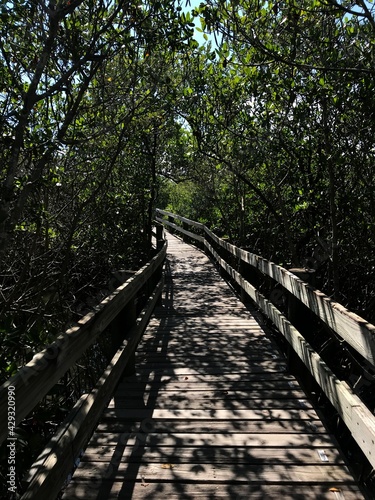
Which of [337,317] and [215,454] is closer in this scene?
[337,317]

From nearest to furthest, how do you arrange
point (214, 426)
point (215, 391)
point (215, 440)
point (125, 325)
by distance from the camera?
point (215, 440) < point (214, 426) < point (215, 391) < point (125, 325)

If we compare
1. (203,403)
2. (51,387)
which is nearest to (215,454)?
(203,403)

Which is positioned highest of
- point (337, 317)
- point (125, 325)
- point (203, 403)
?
point (337, 317)

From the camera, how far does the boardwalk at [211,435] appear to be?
7.88ft

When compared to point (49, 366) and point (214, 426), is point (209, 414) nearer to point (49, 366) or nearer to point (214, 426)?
point (214, 426)

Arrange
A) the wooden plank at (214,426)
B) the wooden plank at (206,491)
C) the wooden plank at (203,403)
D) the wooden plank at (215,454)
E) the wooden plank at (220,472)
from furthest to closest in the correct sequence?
the wooden plank at (203,403), the wooden plank at (214,426), the wooden plank at (215,454), the wooden plank at (220,472), the wooden plank at (206,491)

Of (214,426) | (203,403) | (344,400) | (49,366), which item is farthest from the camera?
(203,403)

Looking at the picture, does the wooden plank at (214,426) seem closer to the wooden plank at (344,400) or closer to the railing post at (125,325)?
the wooden plank at (344,400)

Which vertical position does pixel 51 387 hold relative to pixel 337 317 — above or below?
below

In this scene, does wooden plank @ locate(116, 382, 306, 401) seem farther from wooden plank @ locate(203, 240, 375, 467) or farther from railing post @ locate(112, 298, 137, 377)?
wooden plank @ locate(203, 240, 375, 467)

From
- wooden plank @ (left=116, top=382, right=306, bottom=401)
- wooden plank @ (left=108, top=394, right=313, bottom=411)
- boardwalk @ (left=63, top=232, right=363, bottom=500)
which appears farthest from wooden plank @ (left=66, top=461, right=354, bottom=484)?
wooden plank @ (left=116, top=382, right=306, bottom=401)

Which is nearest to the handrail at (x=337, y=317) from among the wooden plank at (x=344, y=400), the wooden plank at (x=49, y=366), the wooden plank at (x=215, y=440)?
the wooden plank at (x=344, y=400)

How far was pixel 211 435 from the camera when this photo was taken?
9.65 feet

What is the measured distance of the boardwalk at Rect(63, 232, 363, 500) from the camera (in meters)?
2.40
